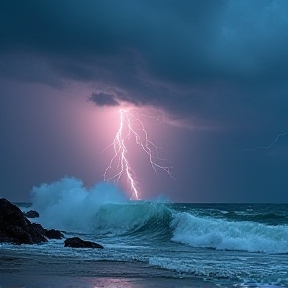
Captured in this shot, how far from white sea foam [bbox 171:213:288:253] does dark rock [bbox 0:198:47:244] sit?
28.3 ft

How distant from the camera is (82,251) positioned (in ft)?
64.7

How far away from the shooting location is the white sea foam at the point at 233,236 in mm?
24644

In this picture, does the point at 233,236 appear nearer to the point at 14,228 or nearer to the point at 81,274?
the point at 14,228

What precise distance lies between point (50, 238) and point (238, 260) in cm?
1299

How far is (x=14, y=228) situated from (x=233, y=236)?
1171cm

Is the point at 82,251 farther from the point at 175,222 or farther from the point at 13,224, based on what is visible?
the point at 175,222

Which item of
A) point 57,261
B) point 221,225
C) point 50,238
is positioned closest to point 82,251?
point 57,261

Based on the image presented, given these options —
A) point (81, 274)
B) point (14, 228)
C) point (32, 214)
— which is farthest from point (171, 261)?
point (32, 214)

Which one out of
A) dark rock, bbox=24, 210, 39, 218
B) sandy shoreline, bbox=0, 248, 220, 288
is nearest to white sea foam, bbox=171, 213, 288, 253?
sandy shoreline, bbox=0, 248, 220, 288

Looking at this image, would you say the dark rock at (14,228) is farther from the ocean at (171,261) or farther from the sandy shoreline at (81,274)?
the sandy shoreline at (81,274)

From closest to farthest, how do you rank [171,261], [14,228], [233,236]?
[171,261]
[14,228]
[233,236]

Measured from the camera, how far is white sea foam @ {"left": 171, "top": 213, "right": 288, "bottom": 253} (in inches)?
970

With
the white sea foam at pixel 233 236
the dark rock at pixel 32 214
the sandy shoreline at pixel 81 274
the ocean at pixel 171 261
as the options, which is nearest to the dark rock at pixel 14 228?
the ocean at pixel 171 261

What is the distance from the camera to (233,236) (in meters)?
27.3
